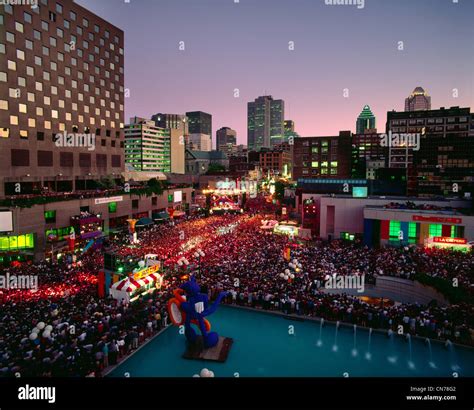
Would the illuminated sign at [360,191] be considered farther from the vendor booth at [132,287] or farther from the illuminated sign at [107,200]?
the illuminated sign at [107,200]

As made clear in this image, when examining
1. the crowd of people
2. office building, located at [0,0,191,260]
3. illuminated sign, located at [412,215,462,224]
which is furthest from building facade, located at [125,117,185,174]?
illuminated sign, located at [412,215,462,224]

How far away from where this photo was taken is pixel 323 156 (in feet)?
357

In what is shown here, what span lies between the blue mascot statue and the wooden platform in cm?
19

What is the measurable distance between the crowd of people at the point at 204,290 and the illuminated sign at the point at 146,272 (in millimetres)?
1250

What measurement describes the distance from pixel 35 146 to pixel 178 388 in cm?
4320

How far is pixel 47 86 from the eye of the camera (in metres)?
41.3

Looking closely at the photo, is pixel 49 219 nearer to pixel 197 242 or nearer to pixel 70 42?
pixel 197 242

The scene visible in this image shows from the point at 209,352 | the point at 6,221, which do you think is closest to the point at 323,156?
the point at 6,221

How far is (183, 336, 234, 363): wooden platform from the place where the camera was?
42.8ft

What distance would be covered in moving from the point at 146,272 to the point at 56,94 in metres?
34.6

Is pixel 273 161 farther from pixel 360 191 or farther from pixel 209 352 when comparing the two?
pixel 209 352

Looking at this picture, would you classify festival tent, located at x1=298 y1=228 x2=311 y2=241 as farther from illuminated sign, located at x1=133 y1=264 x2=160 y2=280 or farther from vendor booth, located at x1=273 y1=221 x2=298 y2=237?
illuminated sign, located at x1=133 y1=264 x2=160 y2=280

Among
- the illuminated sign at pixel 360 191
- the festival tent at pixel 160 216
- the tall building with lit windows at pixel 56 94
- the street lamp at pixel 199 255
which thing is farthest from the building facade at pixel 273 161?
the street lamp at pixel 199 255

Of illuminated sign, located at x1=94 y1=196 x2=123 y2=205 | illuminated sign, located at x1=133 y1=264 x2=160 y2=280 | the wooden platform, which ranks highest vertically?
illuminated sign, located at x1=94 y1=196 x2=123 y2=205
